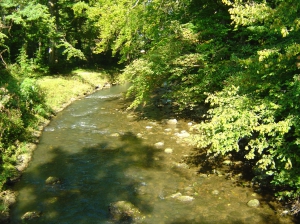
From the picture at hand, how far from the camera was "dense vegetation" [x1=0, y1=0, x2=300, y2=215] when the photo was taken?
6.32 metres

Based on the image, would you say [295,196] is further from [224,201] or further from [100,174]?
[100,174]

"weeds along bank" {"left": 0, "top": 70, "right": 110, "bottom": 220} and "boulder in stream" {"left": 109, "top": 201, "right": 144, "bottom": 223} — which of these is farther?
"weeds along bank" {"left": 0, "top": 70, "right": 110, "bottom": 220}

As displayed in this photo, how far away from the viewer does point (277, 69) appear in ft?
22.0

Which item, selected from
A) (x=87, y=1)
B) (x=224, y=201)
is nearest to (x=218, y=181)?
(x=224, y=201)

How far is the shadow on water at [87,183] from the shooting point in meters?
6.93

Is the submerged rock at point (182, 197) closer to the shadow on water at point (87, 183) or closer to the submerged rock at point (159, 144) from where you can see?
the shadow on water at point (87, 183)

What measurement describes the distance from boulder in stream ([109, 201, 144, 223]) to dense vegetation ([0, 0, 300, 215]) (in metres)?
2.43

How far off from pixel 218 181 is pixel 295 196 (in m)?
2.36

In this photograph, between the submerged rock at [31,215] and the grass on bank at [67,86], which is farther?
the grass on bank at [67,86]

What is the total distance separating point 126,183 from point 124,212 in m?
1.52

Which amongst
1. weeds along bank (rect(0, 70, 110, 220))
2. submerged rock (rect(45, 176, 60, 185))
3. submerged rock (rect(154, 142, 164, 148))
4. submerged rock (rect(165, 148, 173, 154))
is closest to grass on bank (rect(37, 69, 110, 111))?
weeds along bank (rect(0, 70, 110, 220))

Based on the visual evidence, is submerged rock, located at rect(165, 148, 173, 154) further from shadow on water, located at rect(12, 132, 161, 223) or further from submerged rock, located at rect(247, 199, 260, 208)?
submerged rock, located at rect(247, 199, 260, 208)

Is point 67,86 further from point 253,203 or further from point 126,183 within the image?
point 253,203

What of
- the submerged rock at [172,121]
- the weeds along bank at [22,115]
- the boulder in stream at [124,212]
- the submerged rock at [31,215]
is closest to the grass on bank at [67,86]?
the weeds along bank at [22,115]
